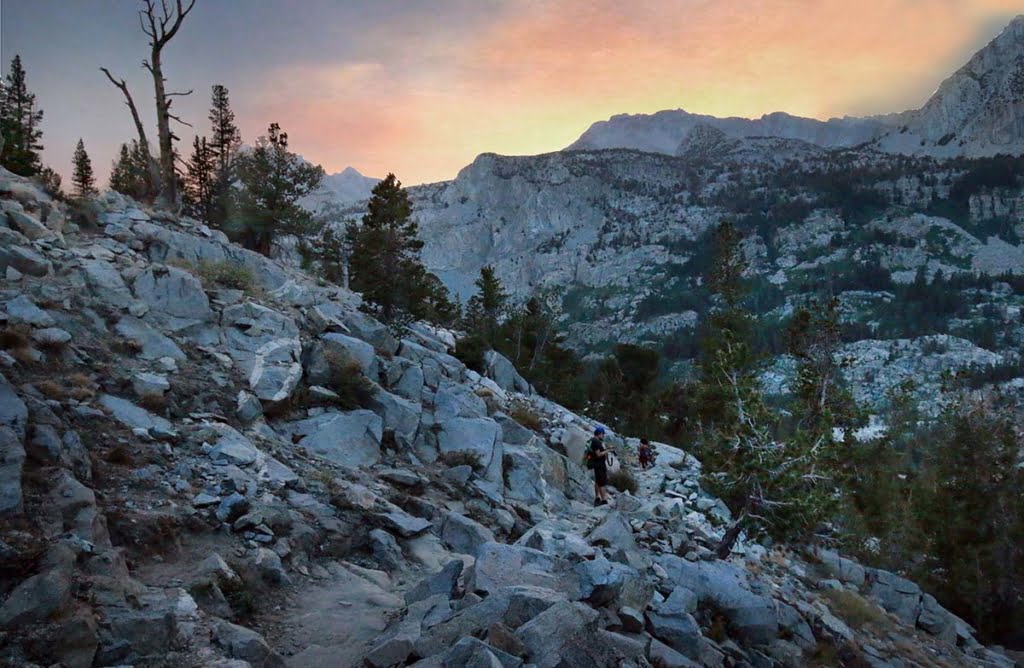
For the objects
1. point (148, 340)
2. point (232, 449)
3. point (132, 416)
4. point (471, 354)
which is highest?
point (148, 340)

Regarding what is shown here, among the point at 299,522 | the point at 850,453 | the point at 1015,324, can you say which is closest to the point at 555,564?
the point at 299,522

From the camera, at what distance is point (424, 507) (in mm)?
12406

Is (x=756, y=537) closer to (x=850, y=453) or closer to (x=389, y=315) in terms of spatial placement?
(x=850, y=453)

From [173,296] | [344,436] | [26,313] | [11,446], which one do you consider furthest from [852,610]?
[26,313]

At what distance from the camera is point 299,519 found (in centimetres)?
988

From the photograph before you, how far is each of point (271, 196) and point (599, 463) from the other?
92.0 ft

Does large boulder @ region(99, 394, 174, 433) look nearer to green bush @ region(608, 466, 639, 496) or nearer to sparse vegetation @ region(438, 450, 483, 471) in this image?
sparse vegetation @ region(438, 450, 483, 471)

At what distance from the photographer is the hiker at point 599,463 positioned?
18.4 meters

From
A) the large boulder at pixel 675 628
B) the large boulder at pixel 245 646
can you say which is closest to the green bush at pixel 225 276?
the large boulder at pixel 245 646

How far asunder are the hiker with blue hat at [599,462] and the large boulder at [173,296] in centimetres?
1184

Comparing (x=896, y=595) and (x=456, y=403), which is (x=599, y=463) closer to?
(x=456, y=403)

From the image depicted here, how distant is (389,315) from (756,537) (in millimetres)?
20990

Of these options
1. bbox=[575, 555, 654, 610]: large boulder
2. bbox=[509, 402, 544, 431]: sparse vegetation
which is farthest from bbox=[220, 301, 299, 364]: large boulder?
bbox=[575, 555, 654, 610]: large boulder

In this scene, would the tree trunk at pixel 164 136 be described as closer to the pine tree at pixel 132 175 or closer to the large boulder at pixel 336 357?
the pine tree at pixel 132 175
